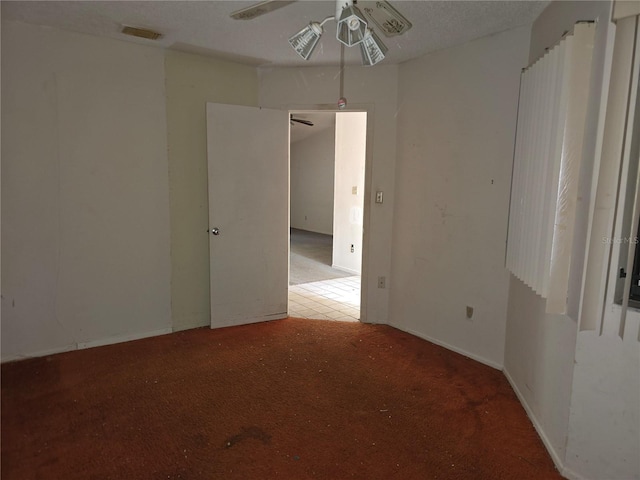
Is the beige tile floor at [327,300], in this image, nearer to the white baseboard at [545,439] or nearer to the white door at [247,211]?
the white door at [247,211]

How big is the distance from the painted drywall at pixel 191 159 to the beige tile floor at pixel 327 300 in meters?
1.01

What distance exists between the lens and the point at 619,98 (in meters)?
1.56

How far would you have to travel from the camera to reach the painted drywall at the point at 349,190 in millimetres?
5757

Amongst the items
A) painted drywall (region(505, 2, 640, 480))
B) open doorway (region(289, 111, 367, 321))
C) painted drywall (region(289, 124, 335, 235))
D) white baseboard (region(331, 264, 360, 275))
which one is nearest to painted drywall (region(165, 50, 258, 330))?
open doorway (region(289, 111, 367, 321))

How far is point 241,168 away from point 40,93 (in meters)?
1.47

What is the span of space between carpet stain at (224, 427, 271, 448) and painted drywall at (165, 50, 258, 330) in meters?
1.63

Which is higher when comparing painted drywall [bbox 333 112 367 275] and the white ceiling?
the white ceiling

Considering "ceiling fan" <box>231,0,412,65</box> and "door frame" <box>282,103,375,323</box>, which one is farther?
"door frame" <box>282,103,375,323</box>

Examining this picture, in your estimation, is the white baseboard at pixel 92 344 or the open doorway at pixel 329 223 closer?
the white baseboard at pixel 92 344

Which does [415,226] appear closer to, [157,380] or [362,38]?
[362,38]

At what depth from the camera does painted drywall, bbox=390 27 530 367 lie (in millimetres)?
2760

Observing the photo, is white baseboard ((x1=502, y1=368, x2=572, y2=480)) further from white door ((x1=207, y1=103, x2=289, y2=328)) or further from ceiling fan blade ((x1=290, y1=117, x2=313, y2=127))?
ceiling fan blade ((x1=290, y1=117, x2=313, y2=127))

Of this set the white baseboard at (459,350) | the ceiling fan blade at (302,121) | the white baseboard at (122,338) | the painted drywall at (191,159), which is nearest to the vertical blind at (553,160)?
the white baseboard at (459,350)

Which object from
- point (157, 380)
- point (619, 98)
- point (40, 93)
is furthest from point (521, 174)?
point (40, 93)
